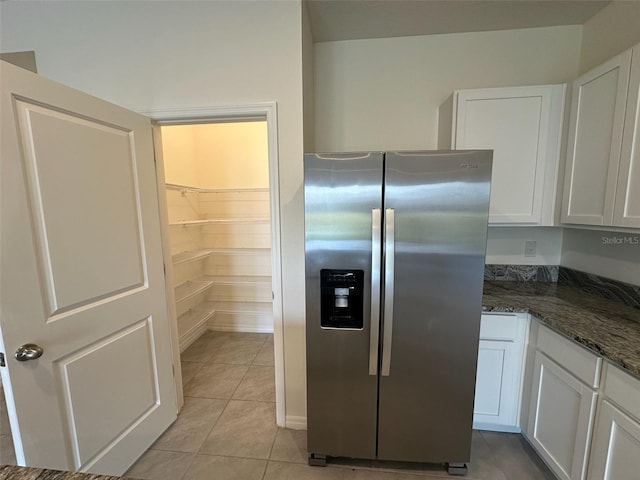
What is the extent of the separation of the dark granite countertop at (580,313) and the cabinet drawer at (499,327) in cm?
6

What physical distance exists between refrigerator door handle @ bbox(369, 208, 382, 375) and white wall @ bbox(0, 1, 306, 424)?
0.54 m

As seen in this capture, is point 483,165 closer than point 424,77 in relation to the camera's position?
Yes

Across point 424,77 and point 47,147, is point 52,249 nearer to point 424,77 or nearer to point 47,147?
point 47,147

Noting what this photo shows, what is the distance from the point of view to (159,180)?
1817 mm

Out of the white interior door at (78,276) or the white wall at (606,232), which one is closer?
the white interior door at (78,276)

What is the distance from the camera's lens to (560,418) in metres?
1.40

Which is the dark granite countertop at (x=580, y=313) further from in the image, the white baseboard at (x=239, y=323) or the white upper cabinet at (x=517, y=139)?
the white baseboard at (x=239, y=323)

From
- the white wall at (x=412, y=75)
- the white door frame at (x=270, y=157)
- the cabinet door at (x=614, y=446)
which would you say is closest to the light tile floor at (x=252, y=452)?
the white door frame at (x=270, y=157)

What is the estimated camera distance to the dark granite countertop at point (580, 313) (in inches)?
44.9

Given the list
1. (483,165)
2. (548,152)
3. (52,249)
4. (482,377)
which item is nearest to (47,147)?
(52,249)

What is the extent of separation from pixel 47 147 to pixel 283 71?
1.23 m

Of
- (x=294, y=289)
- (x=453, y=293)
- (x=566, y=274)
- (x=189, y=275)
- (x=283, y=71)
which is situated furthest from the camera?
(x=189, y=275)

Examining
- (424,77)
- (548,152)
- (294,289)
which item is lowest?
(294,289)

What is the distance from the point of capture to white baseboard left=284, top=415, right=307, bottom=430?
1.89 m
